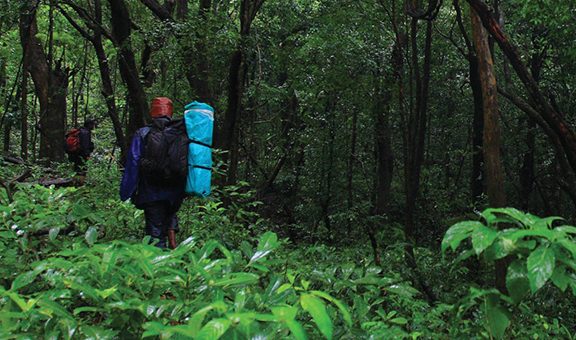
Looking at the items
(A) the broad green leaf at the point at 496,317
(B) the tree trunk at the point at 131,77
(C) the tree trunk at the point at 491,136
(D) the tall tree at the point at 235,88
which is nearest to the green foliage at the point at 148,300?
(A) the broad green leaf at the point at 496,317

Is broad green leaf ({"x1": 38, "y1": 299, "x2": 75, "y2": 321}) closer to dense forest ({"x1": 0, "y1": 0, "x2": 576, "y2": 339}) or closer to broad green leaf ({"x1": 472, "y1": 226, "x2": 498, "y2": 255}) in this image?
dense forest ({"x1": 0, "y1": 0, "x2": 576, "y2": 339})

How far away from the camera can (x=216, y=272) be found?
1.79m

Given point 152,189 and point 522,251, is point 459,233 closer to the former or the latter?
point 522,251

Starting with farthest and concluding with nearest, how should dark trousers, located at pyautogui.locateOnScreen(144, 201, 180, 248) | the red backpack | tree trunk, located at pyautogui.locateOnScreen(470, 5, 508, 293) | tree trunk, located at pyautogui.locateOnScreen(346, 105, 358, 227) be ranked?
1. tree trunk, located at pyautogui.locateOnScreen(346, 105, 358, 227)
2. the red backpack
3. tree trunk, located at pyautogui.locateOnScreen(470, 5, 508, 293)
4. dark trousers, located at pyautogui.locateOnScreen(144, 201, 180, 248)

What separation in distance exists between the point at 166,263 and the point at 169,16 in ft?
31.8

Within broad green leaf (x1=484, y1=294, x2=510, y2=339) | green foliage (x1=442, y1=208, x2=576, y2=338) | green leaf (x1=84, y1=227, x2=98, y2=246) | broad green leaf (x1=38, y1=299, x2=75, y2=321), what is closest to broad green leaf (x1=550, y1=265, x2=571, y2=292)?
green foliage (x1=442, y1=208, x2=576, y2=338)

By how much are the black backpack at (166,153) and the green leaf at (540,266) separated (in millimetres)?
3593

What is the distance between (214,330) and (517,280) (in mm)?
1011

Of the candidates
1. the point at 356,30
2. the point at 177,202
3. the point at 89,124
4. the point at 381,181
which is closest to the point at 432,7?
the point at 356,30

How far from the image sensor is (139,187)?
4703mm

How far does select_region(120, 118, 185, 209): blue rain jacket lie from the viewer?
14.8 ft

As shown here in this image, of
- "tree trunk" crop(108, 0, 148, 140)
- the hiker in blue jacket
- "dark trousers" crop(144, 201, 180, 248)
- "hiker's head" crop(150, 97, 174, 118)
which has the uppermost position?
"tree trunk" crop(108, 0, 148, 140)

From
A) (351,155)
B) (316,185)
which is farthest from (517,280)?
(316,185)

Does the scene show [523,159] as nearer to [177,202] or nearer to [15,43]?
[177,202]
